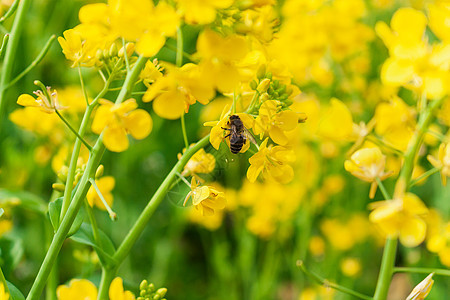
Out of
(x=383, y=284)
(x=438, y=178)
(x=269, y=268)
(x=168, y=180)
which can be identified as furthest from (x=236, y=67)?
(x=438, y=178)

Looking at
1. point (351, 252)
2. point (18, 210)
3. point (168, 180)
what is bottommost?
point (351, 252)

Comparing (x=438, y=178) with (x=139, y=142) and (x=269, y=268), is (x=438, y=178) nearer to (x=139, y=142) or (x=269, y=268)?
(x=269, y=268)

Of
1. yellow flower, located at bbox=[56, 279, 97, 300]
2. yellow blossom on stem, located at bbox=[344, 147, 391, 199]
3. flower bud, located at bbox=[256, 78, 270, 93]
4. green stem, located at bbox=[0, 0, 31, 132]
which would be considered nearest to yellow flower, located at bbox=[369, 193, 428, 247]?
yellow blossom on stem, located at bbox=[344, 147, 391, 199]

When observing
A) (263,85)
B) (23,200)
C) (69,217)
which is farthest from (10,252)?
(263,85)

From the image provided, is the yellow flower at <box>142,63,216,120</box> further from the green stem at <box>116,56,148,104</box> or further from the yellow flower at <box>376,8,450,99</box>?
the yellow flower at <box>376,8,450,99</box>

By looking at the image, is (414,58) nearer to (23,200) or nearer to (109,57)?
(109,57)

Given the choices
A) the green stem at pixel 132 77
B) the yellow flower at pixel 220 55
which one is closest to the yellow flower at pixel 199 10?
the yellow flower at pixel 220 55
